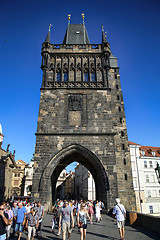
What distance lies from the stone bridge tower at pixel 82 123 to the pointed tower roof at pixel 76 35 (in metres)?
2.57

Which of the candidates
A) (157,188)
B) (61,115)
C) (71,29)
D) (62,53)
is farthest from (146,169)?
(71,29)

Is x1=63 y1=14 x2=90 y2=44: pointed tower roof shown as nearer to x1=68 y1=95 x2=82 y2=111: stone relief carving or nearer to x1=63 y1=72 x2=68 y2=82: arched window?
x1=63 y1=72 x2=68 y2=82: arched window

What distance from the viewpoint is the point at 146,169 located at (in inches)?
987

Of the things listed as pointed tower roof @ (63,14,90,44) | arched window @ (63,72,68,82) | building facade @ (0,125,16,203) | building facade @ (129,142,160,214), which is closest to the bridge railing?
arched window @ (63,72,68,82)

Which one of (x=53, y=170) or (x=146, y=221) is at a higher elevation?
(x=53, y=170)

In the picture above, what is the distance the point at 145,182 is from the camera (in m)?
24.1

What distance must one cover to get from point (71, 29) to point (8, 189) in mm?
29831

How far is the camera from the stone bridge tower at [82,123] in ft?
41.9

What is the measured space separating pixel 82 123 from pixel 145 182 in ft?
51.9

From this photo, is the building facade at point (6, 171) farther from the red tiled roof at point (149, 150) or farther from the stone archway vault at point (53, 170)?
the red tiled roof at point (149, 150)

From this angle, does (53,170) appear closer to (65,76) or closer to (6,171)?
(65,76)

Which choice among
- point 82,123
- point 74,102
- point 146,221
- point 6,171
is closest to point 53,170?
point 82,123

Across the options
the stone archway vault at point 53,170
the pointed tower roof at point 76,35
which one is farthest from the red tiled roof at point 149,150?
the pointed tower roof at point 76,35

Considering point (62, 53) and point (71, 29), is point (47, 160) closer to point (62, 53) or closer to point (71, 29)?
point (62, 53)
